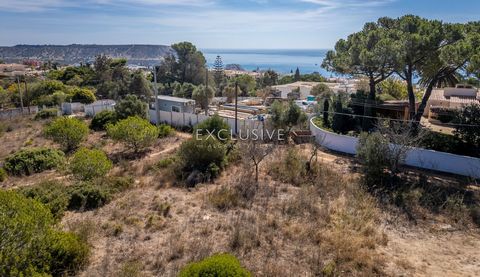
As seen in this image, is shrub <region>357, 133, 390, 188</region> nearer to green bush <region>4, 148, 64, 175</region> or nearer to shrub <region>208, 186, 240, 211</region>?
shrub <region>208, 186, 240, 211</region>

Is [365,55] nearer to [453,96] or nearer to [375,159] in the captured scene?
[375,159]

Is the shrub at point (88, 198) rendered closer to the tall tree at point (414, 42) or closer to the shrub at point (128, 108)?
the shrub at point (128, 108)

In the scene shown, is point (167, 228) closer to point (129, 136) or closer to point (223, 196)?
point (223, 196)

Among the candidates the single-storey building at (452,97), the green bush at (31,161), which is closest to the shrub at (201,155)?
the green bush at (31,161)

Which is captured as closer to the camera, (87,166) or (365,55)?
(87,166)

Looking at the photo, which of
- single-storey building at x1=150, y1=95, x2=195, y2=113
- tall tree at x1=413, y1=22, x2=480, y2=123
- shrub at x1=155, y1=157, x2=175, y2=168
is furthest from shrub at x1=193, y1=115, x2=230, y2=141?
single-storey building at x1=150, y1=95, x2=195, y2=113

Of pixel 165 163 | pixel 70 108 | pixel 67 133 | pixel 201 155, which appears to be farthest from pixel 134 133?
pixel 70 108
